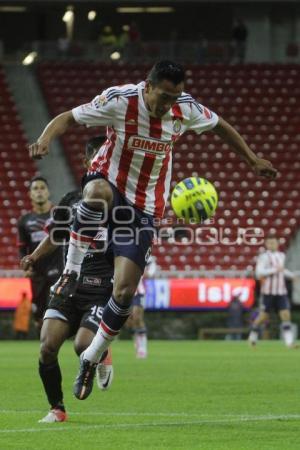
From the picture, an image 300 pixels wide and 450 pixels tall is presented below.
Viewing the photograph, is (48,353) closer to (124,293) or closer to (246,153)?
(124,293)

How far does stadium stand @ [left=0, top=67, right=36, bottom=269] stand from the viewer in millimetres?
28094

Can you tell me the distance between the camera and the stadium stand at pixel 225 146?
28531mm

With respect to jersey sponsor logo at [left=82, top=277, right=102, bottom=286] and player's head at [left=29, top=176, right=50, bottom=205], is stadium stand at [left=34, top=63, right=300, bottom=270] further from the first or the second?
jersey sponsor logo at [left=82, top=277, right=102, bottom=286]

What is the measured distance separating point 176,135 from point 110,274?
1.59m

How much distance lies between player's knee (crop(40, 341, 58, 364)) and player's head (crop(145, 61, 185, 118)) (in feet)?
5.82

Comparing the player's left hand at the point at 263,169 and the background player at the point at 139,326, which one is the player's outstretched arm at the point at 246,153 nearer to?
the player's left hand at the point at 263,169

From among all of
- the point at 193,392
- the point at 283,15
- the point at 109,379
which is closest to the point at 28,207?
the point at 283,15

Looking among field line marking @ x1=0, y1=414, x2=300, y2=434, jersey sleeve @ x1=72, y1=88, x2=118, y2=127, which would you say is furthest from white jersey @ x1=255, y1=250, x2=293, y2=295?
jersey sleeve @ x1=72, y1=88, x2=118, y2=127

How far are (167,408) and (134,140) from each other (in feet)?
7.77

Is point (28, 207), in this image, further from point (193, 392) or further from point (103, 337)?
point (103, 337)

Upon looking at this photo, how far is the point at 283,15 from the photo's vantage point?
33.2 m

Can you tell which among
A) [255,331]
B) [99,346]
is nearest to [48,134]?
[99,346]

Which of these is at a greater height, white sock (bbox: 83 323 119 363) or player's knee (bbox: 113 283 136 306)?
player's knee (bbox: 113 283 136 306)

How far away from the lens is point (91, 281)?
9.22m
